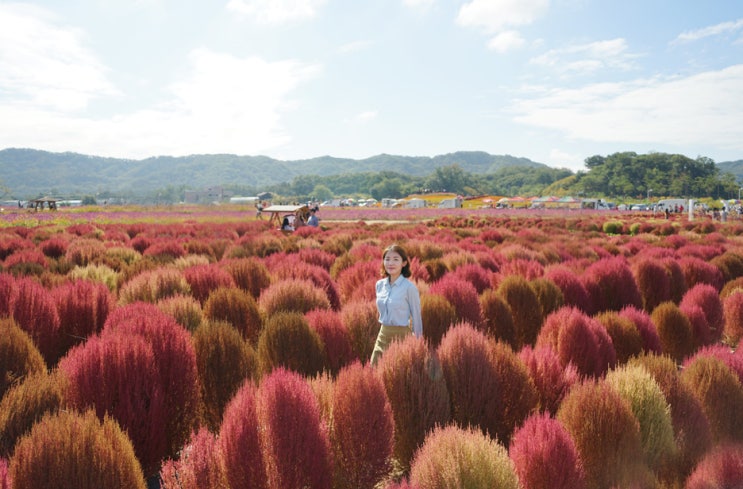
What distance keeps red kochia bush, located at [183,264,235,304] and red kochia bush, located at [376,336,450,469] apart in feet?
14.3

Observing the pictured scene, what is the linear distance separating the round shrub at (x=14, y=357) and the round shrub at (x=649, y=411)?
4.35 meters

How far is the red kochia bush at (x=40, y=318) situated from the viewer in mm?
5281

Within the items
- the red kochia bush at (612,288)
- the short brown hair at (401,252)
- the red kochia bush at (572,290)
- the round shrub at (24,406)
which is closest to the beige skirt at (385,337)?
the short brown hair at (401,252)

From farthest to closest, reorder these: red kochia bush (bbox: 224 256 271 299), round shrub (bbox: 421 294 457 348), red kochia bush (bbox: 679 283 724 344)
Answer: red kochia bush (bbox: 224 256 271 299), red kochia bush (bbox: 679 283 724 344), round shrub (bbox: 421 294 457 348)

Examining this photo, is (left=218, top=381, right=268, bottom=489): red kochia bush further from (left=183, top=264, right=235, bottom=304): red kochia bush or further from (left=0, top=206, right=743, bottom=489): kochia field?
(left=183, top=264, right=235, bottom=304): red kochia bush

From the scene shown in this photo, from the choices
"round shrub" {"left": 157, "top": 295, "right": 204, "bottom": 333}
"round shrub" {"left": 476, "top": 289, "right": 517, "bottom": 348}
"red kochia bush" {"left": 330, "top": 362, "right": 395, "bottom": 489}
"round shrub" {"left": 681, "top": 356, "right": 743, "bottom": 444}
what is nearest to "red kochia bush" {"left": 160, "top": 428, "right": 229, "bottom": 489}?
"red kochia bush" {"left": 330, "top": 362, "right": 395, "bottom": 489}

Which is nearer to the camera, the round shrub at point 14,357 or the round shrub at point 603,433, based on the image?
the round shrub at point 603,433

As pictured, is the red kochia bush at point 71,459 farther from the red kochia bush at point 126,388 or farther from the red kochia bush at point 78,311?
the red kochia bush at point 78,311

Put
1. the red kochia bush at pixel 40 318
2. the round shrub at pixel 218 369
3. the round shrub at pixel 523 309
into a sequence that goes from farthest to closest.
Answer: the round shrub at pixel 523 309
the red kochia bush at pixel 40 318
the round shrub at pixel 218 369

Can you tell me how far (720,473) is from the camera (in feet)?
9.39

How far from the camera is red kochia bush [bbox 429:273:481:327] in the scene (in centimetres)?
644

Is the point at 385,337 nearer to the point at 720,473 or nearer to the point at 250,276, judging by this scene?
the point at 720,473

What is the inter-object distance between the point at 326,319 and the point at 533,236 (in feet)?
51.5

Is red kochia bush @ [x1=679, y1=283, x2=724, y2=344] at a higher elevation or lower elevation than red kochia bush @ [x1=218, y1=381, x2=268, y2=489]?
lower
